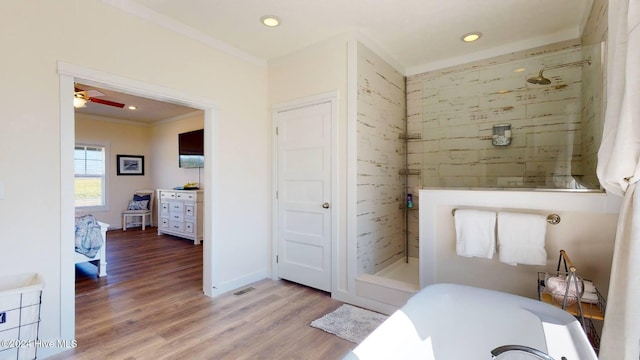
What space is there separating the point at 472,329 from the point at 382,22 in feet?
8.26

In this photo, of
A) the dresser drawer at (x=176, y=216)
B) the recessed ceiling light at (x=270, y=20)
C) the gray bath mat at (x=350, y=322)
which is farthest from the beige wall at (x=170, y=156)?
the gray bath mat at (x=350, y=322)

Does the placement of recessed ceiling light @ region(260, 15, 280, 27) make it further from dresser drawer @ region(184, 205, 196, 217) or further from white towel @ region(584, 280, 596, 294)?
dresser drawer @ region(184, 205, 196, 217)

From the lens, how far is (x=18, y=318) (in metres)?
1.74

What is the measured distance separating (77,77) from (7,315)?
5.19 ft

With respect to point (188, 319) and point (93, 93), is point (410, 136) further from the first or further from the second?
point (93, 93)

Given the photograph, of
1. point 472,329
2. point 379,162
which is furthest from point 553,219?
point 379,162

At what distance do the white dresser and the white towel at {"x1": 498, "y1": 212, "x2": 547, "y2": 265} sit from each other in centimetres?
484

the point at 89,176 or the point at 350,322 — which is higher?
the point at 89,176

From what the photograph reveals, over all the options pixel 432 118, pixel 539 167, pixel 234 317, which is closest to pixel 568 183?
pixel 539 167

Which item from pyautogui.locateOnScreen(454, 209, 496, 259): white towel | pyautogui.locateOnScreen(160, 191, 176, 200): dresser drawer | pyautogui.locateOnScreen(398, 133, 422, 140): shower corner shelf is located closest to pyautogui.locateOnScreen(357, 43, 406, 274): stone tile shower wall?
pyautogui.locateOnScreen(398, 133, 422, 140): shower corner shelf

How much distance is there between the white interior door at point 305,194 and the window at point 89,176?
17.3 feet

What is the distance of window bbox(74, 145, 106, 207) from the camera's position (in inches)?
244

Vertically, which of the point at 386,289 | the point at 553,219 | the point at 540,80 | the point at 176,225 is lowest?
the point at 386,289

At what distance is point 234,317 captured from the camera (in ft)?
8.28
